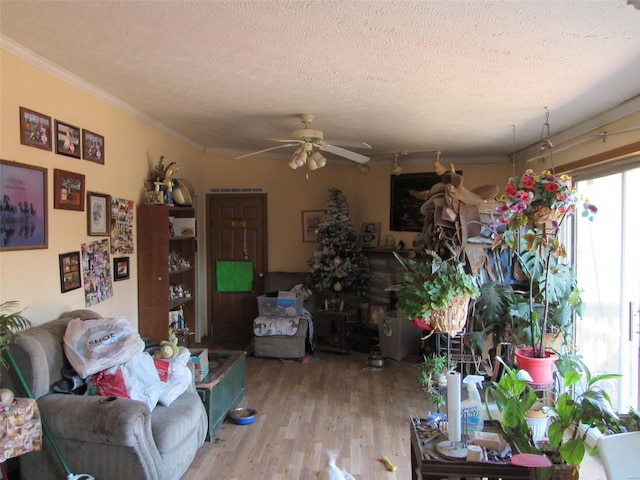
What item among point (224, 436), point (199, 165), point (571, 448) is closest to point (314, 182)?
point (199, 165)

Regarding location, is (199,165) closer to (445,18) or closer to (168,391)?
(168,391)

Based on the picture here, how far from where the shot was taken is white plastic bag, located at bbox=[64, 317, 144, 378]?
101 inches

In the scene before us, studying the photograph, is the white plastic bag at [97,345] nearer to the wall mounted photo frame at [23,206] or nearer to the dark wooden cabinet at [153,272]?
the wall mounted photo frame at [23,206]

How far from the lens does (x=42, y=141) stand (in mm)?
2809

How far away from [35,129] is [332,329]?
12.7 ft

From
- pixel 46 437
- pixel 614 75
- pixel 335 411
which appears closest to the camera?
pixel 46 437

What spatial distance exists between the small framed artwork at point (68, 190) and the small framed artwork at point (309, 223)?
10.7ft

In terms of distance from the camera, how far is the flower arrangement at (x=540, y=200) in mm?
2730

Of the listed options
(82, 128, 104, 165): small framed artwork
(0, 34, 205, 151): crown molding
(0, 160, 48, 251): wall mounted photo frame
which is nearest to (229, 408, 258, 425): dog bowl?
(0, 160, 48, 251): wall mounted photo frame

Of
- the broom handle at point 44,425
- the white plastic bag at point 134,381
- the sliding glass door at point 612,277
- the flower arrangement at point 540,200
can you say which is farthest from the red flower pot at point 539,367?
the broom handle at point 44,425

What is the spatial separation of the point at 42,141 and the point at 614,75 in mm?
3475

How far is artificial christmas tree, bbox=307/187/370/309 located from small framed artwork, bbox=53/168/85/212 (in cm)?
295

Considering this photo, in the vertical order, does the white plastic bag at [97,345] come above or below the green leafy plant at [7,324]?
below

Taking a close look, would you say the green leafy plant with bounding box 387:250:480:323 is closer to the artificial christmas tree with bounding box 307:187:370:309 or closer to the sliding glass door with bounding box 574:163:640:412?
the sliding glass door with bounding box 574:163:640:412
